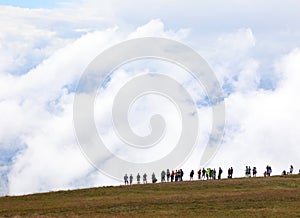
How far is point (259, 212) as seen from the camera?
55531 millimetres

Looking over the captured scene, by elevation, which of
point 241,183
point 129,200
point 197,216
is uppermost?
point 241,183

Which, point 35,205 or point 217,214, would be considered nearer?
point 217,214

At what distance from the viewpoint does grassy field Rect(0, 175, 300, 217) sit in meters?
57.1

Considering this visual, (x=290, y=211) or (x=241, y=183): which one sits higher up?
(x=241, y=183)

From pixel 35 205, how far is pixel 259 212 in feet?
85.8

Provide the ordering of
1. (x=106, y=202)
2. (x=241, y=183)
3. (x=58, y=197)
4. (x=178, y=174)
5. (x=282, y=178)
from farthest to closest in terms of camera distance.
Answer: (x=178, y=174)
(x=282, y=178)
(x=241, y=183)
(x=58, y=197)
(x=106, y=202)

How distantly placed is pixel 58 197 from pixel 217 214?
25.2 m

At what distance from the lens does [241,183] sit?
78062 mm

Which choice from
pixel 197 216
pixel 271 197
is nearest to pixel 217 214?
pixel 197 216

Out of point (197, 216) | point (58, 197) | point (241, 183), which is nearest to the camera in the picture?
point (197, 216)

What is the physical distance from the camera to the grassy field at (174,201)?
5709 centimetres

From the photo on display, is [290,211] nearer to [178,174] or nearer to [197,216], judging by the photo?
[197,216]

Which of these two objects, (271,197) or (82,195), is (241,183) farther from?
(82,195)

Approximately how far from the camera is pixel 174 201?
211ft
